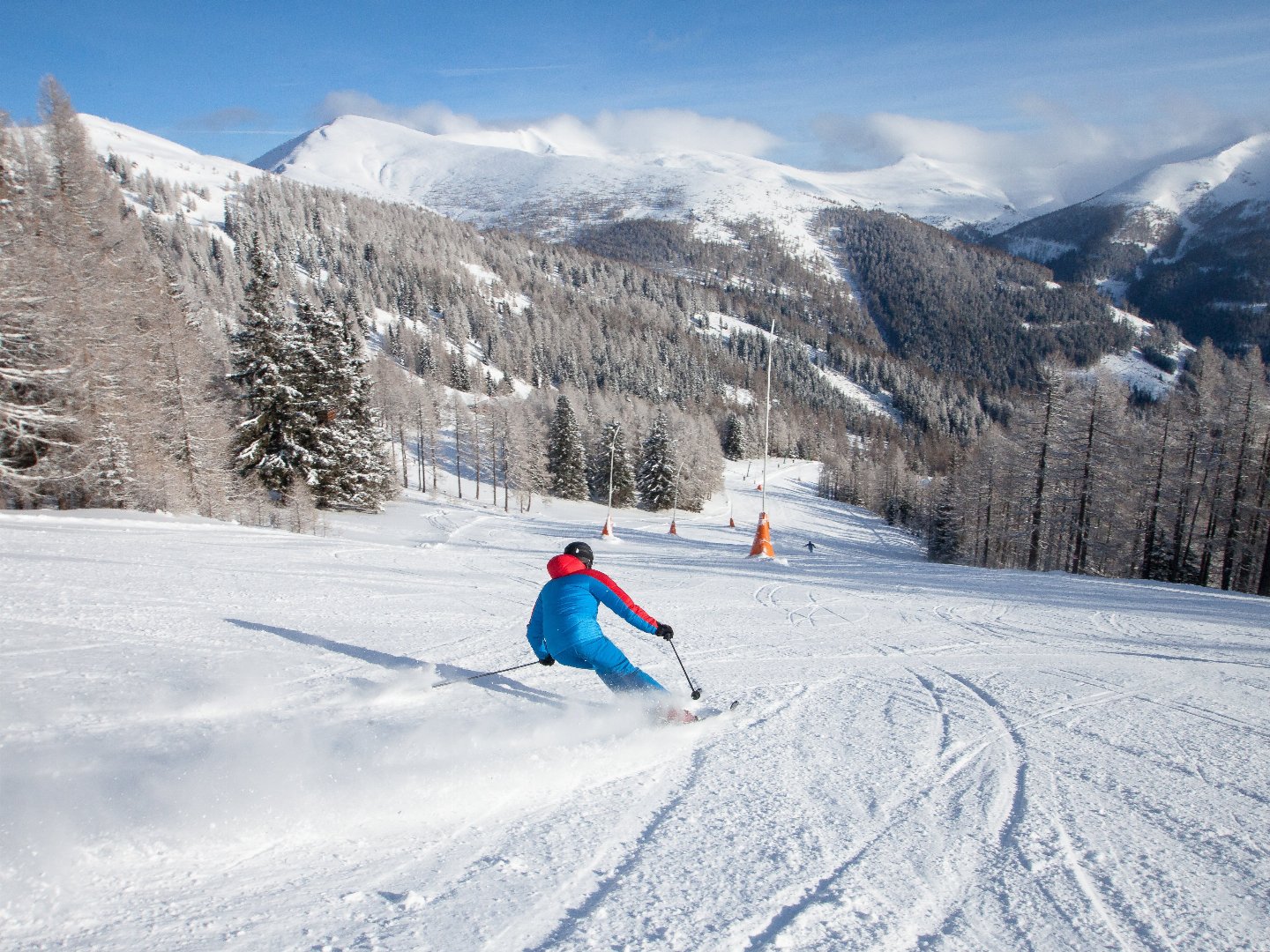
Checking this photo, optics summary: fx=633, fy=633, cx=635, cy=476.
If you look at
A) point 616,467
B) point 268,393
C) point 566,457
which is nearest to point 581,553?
point 268,393

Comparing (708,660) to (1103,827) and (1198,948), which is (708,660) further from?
(1198,948)

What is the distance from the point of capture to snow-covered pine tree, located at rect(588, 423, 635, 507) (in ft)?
200

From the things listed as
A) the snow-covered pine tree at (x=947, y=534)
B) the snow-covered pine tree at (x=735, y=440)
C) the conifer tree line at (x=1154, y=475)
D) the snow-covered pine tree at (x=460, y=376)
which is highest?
the snow-covered pine tree at (x=460, y=376)

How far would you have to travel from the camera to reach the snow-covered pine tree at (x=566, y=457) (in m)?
61.9

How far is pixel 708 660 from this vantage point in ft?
23.4

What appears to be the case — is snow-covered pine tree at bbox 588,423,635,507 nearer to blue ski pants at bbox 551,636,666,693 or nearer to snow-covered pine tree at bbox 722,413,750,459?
snow-covered pine tree at bbox 722,413,750,459

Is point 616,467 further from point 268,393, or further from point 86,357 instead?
point 86,357

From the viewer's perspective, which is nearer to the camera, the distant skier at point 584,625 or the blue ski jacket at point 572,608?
the distant skier at point 584,625

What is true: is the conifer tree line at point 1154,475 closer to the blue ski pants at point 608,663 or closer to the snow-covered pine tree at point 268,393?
the blue ski pants at point 608,663

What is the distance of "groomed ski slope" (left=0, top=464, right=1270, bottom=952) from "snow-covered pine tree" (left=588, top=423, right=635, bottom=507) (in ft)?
173

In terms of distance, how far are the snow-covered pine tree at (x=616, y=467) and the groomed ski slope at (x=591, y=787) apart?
173 feet

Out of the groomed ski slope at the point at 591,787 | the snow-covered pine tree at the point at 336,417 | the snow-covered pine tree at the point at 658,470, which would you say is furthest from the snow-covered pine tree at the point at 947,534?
the groomed ski slope at the point at 591,787

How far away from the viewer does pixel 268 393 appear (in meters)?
26.3

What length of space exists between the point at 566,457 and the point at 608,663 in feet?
188
